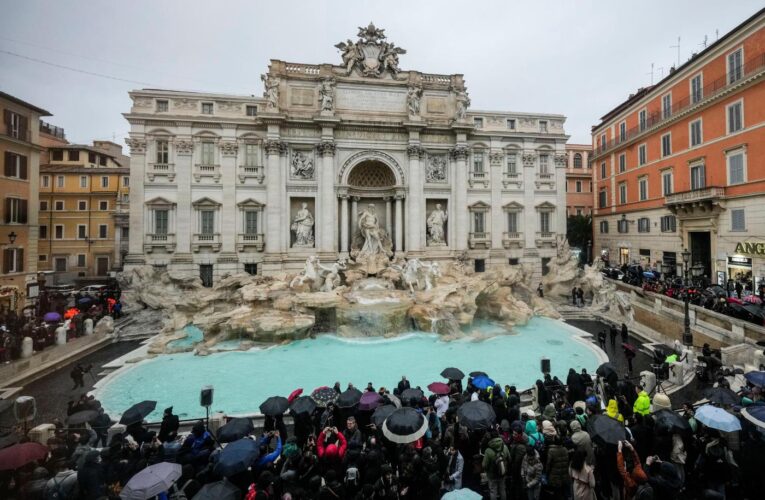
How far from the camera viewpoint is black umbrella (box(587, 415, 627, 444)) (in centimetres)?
493

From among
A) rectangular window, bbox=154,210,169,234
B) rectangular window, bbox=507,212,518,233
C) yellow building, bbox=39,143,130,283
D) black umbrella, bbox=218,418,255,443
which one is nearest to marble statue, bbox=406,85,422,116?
rectangular window, bbox=507,212,518,233

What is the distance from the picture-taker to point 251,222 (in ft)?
77.2

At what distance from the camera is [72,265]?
30.5 meters

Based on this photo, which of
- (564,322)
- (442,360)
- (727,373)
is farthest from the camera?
(564,322)

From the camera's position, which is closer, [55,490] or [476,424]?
[55,490]

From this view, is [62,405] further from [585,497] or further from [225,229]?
[225,229]

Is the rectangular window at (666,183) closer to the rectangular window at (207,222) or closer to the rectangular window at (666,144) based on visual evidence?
the rectangular window at (666,144)

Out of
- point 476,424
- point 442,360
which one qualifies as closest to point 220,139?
point 442,360

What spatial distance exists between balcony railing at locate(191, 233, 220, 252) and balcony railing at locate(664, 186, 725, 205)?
30.3 m

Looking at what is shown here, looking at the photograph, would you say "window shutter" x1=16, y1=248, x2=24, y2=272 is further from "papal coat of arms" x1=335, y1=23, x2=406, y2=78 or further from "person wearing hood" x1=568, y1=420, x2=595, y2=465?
"papal coat of arms" x1=335, y1=23, x2=406, y2=78

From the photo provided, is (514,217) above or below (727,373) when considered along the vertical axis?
above

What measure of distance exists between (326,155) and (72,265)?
26566 millimetres

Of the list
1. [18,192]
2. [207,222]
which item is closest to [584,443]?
[18,192]

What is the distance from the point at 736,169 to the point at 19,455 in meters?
29.1
